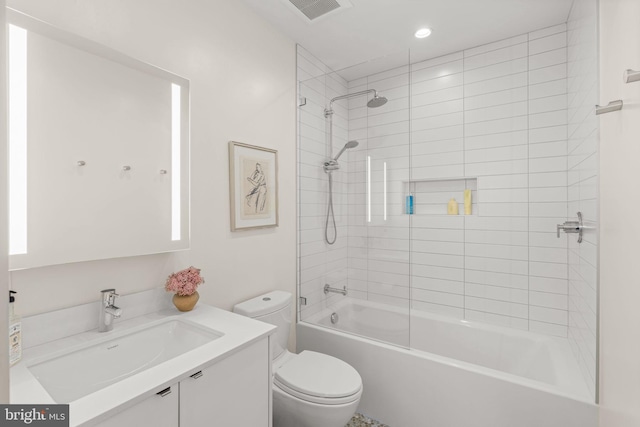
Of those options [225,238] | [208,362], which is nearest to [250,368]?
[208,362]

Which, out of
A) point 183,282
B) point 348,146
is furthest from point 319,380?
point 348,146

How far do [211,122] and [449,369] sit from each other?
2.00 meters

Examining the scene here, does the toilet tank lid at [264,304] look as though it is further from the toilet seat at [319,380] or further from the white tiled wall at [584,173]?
the white tiled wall at [584,173]

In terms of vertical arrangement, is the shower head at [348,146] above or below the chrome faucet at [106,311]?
above

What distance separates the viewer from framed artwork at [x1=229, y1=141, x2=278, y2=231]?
191 cm

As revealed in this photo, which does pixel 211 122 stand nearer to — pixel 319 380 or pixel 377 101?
pixel 377 101

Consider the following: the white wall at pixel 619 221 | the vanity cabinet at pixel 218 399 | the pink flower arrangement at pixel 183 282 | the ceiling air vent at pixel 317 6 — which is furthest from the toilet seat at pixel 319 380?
the ceiling air vent at pixel 317 6

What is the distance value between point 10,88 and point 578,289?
2.97 metres

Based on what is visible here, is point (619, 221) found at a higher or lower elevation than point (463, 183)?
lower

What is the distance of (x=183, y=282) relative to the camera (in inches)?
59.1

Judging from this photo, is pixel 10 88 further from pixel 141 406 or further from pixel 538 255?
pixel 538 255

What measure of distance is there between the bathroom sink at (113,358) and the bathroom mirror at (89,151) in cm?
36

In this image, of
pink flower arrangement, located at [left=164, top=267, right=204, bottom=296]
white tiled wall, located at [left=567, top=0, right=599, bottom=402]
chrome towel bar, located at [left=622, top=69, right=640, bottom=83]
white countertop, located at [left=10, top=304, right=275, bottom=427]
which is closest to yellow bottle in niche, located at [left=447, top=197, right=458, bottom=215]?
white tiled wall, located at [left=567, top=0, right=599, bottom=402]

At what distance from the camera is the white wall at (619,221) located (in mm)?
1028
